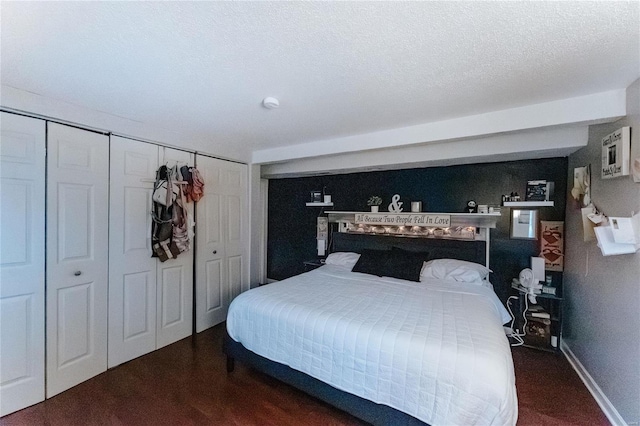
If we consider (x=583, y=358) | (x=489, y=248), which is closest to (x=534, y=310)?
(x=583, y=358)

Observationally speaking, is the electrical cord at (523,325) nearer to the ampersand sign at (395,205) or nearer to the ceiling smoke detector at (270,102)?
the ampersand sign at (395,205)

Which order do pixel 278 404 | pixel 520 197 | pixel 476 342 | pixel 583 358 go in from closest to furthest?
pixel 476 342 → pixel 278 404 → pixel 583 358 → pixel 520 197

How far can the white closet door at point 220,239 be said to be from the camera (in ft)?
10.2

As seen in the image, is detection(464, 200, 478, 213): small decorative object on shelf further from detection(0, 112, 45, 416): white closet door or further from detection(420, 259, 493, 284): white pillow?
detection(0, 112, 45, 416): white closet door

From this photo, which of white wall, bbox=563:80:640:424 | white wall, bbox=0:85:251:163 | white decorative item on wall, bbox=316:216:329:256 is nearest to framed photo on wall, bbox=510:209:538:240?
white wall, bbox=563:80:640:424

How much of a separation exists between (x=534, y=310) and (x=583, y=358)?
0.52m

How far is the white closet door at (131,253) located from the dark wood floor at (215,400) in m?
0.23

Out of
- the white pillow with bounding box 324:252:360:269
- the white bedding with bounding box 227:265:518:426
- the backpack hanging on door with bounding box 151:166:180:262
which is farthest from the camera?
the white pillow with bounding box 324:252:360:269

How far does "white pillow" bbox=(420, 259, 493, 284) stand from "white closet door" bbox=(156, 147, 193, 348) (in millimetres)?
2655

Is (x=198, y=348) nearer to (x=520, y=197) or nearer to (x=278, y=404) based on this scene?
(x=278, y=404)

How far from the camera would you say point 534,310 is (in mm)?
2699

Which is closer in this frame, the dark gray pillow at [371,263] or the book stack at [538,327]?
the book stack at [538,327]

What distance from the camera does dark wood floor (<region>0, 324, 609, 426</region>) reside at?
178 centimetres

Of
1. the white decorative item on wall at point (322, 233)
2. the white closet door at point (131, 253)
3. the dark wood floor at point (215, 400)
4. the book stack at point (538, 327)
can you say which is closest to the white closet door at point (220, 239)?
the white closet door at point (131, 253)
